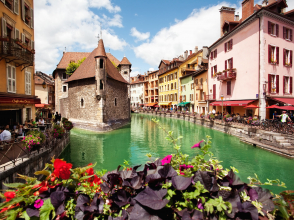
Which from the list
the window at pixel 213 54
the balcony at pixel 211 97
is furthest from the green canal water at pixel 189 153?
the window at pixel 213 54

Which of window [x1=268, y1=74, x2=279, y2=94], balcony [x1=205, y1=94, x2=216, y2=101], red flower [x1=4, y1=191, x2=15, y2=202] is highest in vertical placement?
window [x1=268, y1=74, x2=279, y2=94]

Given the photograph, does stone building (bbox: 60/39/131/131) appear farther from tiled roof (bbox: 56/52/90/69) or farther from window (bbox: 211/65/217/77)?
window (bbox: 211/65/217/77)

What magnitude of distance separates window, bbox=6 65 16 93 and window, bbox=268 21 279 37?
70.8 feet

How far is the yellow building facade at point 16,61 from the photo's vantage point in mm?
9859

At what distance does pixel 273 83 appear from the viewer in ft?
57.7

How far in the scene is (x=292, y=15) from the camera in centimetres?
1938

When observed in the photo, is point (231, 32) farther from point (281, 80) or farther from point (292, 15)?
point (281, 80)

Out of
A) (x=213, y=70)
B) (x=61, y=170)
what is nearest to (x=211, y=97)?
(x=213, y=70)

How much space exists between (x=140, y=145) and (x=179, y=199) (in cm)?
1393

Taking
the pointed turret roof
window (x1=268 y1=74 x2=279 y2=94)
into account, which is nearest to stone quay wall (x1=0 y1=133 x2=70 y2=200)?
the pointed turret roof

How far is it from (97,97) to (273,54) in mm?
19417

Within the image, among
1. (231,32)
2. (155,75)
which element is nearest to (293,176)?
(231,32)

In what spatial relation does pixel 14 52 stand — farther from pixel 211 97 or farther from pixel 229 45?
pixel 211 97

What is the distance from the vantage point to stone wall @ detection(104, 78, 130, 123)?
2317 cm
